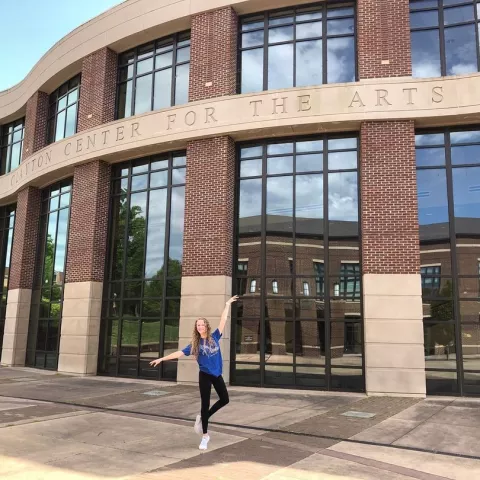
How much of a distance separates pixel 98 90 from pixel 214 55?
4.46m

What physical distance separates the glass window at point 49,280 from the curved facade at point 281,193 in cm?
27

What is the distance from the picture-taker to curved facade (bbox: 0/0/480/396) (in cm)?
1167

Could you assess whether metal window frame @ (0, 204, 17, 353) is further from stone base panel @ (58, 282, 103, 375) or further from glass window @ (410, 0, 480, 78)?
glass window @ (410, 0, 480, 78)

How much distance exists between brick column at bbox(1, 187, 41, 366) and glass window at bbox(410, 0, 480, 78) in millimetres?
14289

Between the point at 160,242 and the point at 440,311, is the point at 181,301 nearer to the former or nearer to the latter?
the point at 160,242

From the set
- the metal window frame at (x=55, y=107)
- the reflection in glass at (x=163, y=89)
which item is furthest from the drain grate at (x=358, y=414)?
the metal window frame at (x=55, y=107)

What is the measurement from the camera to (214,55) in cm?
1382

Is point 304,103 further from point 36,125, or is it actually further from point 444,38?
point 36,125

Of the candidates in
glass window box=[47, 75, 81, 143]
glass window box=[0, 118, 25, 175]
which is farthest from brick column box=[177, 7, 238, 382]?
glass window box=[0, 118, 25, 175]

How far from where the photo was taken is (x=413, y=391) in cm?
1095

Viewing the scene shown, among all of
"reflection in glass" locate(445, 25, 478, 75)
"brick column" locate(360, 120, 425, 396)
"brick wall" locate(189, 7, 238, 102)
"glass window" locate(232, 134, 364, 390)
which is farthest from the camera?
"brick wall" locate(189, 7, 238, 102)

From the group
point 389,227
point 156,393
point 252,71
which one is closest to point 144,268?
point 156,393

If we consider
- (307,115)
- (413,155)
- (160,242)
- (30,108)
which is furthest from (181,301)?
(30,108)

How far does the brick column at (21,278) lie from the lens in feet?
58.4
